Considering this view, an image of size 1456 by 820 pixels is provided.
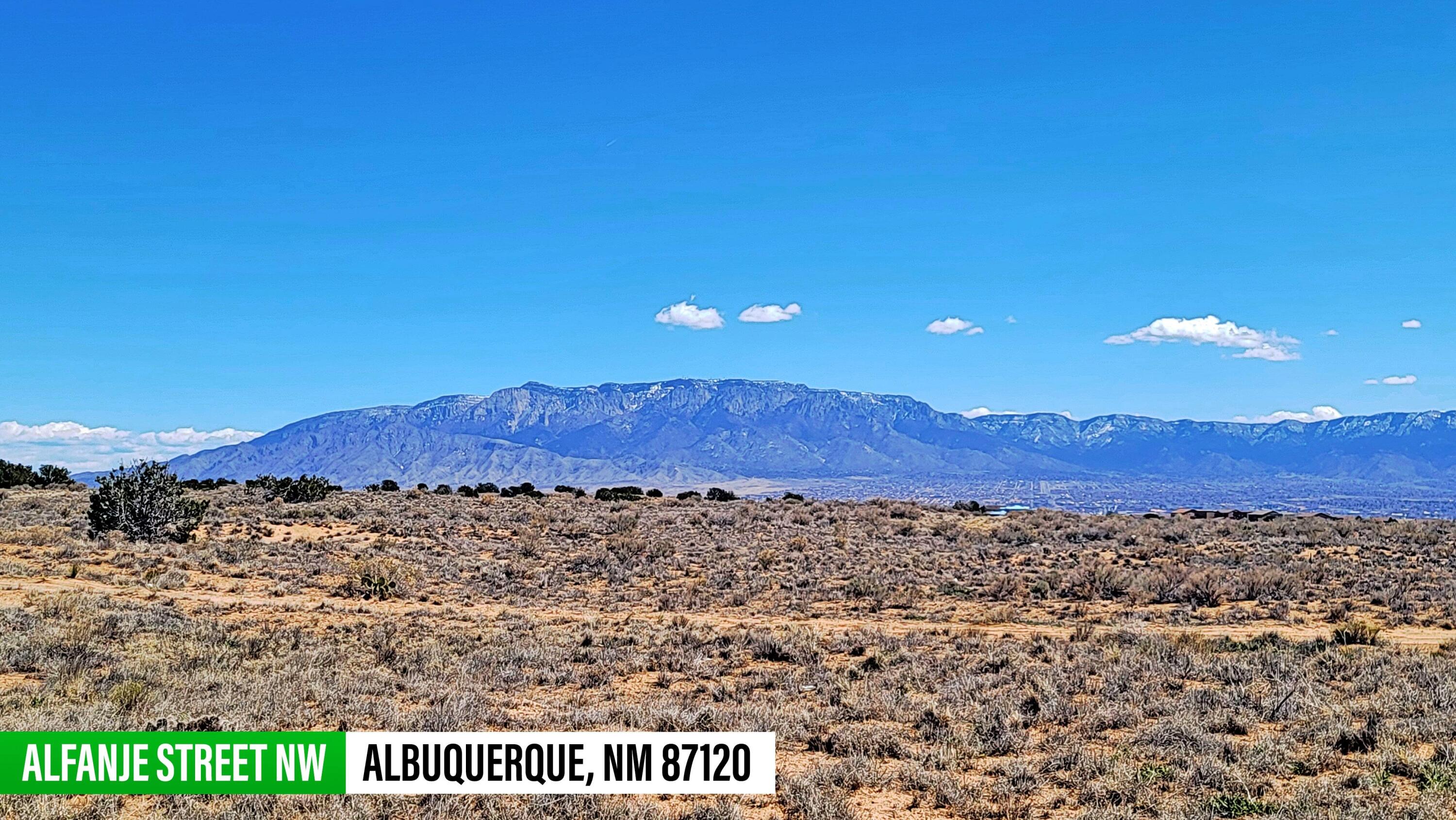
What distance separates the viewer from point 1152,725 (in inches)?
419

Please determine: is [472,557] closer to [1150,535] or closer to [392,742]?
[392,742]

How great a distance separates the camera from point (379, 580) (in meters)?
23.2

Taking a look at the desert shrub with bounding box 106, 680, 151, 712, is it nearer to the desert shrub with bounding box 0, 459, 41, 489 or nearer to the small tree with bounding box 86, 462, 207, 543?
the small tree with bounding box 86, 462, 207, 543

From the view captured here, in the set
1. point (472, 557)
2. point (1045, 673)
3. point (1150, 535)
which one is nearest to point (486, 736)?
point (1045, 673)

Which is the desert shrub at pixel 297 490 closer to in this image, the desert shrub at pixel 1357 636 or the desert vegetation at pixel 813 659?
the desert vegetation at pixel 813 659

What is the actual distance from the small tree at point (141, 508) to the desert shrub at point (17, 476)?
2378 centimetres

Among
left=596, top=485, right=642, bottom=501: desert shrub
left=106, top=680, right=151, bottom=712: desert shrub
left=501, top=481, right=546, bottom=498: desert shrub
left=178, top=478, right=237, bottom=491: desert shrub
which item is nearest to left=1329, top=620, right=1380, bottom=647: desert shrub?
left=106, top=680, right=151, bottom=712: desert shrub

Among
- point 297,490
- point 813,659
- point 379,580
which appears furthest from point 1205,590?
point 297,490

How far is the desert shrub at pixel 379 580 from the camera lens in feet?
74.7

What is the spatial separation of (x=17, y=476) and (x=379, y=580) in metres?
40.9

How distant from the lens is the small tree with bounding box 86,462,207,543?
97.3 feet

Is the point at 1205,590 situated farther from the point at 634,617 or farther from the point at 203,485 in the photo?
the point at 203,485

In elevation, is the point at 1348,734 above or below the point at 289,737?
below

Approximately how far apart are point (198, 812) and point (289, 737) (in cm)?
124
